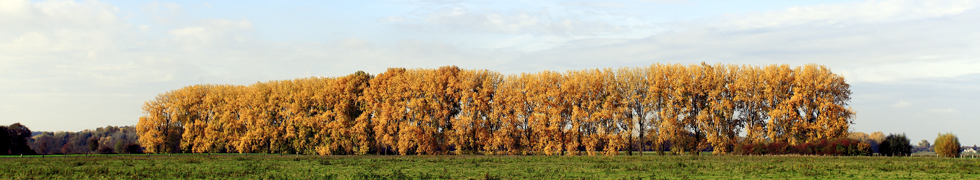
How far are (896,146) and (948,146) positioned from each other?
4.05 metres

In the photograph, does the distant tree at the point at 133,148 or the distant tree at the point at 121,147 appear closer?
the distant tree at the point at 133,148

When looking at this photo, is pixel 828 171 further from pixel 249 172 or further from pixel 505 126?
pixel 505 126

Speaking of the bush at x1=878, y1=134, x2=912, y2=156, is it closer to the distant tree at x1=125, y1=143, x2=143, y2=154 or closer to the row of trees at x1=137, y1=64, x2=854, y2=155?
the row of trees at x1=137, y1=64, x2=854, y2=155

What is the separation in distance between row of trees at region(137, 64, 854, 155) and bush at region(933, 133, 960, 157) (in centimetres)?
778

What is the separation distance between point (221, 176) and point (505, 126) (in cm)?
4313

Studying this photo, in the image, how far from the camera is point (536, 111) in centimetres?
7775

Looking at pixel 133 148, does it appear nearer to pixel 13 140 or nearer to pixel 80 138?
pixel 13 140

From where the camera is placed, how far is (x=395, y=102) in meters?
84.5

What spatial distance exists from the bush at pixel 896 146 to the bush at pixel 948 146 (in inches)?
97.5

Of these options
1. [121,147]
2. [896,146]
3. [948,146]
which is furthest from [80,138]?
[948,146]

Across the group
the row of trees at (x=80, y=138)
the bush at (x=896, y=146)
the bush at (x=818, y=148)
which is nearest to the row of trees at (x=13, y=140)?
the row of trees at (x=80, y=138)

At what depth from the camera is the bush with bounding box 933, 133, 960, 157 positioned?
2454 inches

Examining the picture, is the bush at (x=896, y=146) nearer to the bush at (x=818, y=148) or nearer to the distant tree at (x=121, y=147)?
the bush at (x=818, y=148)

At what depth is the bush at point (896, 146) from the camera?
65125mm
